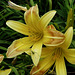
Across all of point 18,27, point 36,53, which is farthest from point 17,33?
point 36,53

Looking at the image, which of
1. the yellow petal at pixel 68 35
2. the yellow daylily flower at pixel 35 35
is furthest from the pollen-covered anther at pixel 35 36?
the yellow petal at pixel 68 35

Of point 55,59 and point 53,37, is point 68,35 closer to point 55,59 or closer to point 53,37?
point 53,37

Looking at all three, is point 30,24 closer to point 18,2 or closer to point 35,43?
point 35,43

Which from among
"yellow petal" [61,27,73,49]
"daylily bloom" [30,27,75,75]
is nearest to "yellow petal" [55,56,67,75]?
"daylily bloom" [30,27,75,75]

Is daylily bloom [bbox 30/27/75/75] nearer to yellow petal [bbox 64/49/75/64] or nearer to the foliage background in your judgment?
yellow petal [bbox 64/49/75/64]

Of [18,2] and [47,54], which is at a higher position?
[18,2]

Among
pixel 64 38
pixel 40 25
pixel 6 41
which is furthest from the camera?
pixel 6 41

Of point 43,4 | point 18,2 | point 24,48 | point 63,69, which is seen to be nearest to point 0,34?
point 18,2
